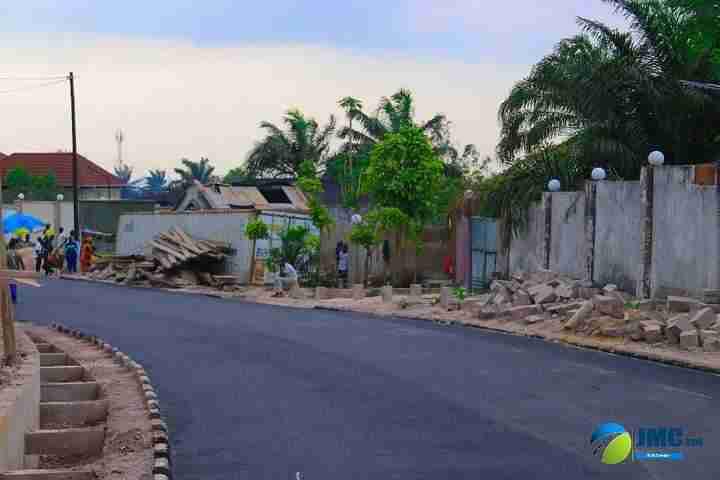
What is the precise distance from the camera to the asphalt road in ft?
31.9

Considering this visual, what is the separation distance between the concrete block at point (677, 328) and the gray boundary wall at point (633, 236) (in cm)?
284

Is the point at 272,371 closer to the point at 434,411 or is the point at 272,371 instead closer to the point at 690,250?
the point at 434,411

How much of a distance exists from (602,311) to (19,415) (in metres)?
13.0

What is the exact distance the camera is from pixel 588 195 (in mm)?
26188

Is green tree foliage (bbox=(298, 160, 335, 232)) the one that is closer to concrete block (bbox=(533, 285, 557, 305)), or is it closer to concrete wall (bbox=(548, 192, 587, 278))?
concrete wall (bbox=(548, 192, 587, 278))

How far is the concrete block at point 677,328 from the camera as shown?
18078 millimetres

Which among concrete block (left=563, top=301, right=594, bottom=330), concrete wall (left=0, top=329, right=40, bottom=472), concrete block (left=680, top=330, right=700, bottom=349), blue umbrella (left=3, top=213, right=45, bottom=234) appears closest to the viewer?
concrete wall (left=0, top=329, right=40, bottom=472)

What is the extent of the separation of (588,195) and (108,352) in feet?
41.3

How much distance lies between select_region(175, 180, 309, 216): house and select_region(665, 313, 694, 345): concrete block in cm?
2983

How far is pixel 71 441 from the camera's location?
1064 centimetres

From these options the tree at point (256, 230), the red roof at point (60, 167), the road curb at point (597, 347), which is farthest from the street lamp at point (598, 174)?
the red roof at point (60, 167)

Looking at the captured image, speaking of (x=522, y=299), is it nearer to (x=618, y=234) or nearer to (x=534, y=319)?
(x=534, y=319)

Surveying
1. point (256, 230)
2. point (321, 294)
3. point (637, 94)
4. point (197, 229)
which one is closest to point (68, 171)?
point (197, 229)

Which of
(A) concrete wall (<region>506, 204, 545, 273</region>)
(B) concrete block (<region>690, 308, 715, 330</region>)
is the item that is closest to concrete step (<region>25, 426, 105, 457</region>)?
(B) concrete block (<region>690, 308, 715, 330</region>)
